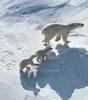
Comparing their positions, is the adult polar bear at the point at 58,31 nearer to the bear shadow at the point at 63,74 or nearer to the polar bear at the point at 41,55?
the bear shadow at the point at 63,74

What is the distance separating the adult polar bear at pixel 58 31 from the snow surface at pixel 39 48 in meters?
0.13

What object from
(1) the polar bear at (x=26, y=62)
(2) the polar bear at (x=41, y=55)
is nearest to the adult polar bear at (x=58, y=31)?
(2) the polar bear at (x=41, y=55)

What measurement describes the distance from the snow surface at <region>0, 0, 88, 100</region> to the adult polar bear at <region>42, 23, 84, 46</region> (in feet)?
0.43

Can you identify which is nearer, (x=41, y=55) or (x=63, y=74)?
(x=63, y=74)

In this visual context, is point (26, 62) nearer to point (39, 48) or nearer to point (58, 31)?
point (39, 48)

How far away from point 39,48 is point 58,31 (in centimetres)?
46

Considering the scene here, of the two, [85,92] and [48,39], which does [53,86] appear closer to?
[85,92]

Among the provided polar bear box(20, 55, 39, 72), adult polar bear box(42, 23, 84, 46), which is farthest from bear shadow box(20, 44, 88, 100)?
adult polar bear box(42, 23, 84, 46)

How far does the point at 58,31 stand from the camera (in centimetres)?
682

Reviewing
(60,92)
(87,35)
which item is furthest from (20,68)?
(87,35)

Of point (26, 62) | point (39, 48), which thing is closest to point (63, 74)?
point (26, 62)

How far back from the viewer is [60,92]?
237 inches

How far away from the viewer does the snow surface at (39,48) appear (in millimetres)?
6074

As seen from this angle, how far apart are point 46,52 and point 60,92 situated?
85 centimetres
